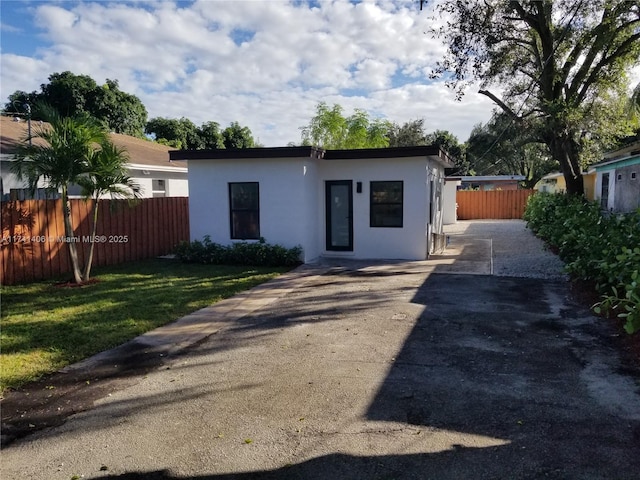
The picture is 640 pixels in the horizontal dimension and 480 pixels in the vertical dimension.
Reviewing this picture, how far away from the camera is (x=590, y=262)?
7387mm

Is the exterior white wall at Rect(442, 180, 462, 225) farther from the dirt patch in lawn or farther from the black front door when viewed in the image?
the dirt patch in lawn

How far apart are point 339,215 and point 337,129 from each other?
13.8 m

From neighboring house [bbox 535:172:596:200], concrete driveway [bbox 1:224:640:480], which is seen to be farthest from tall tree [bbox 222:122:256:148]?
concrete driveway [bbox 1:224:640:480]

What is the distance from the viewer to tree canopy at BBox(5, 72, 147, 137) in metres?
27.2

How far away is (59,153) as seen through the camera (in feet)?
27.0

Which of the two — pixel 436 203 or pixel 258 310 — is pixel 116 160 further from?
pixel 436 203

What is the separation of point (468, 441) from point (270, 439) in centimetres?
142

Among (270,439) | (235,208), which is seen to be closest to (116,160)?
(235,208)

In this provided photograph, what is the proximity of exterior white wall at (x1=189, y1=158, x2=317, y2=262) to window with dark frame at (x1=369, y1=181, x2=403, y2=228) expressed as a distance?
Result: 1.60 meters

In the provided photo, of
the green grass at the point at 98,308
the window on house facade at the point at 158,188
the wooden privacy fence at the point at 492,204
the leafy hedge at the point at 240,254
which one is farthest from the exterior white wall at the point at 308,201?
the wooden privacy fence at the point at 492,204

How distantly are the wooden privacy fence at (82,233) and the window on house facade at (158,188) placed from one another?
8.42ft

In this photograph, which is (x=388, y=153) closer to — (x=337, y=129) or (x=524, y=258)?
(x=524, y=258)

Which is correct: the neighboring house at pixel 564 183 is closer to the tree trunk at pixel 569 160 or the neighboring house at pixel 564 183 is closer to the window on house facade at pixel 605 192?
the window on house facade at pixel 605 192

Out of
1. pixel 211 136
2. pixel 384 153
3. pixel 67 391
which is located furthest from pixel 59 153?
pixel 211 136
